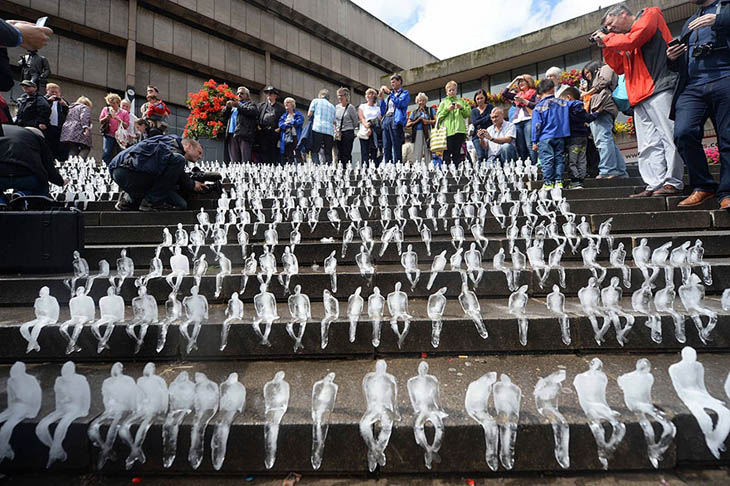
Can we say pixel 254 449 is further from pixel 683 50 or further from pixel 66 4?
pixel 66 4

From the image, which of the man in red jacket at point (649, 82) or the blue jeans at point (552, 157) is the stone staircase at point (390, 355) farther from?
the blue jeans at point (552, 157)

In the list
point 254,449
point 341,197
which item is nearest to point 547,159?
point 341,197

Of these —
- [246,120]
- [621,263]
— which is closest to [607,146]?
[621,263]

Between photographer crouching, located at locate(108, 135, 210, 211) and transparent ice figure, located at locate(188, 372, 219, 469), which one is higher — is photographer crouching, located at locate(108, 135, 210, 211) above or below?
above

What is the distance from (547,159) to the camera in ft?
17.0

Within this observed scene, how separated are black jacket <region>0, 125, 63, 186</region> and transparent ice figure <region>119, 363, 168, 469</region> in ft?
9.69

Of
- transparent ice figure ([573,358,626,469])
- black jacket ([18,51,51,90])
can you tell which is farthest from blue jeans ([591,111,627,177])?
black jacket ([18,51,51,90])

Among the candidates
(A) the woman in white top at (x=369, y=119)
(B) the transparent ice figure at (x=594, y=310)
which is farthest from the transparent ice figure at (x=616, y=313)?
(A) the woman in white top at (x=369, y=119)

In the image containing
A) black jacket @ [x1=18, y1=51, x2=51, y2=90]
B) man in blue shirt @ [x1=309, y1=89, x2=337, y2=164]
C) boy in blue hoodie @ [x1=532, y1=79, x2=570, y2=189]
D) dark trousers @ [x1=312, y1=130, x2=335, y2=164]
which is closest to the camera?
boy in blue hoodie @ [x1=532, y1=79, x2=570, y2=189]

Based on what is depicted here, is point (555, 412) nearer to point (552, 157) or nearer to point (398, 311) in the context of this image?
point (398, 311)

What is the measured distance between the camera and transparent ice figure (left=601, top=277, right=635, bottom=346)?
216 centimetres

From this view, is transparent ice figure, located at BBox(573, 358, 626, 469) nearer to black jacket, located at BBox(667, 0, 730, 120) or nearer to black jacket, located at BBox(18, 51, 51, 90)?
black jacket, located at BBox(667, 0, 730, 120)

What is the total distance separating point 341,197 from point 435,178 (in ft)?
6.20

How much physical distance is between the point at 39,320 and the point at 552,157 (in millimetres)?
5804
